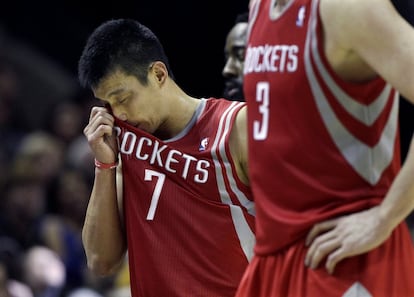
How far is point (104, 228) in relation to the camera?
14.0 feet

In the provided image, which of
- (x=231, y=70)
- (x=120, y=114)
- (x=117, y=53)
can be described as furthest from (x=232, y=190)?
(x=231, y=70)

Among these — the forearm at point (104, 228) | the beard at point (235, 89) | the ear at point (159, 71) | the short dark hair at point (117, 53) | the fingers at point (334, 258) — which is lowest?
the forearm at point (104, 228)

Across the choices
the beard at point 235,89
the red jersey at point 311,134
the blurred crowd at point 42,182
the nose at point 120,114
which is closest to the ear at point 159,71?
the nose at point 120,114

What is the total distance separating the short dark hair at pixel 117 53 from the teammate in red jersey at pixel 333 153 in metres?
0.92

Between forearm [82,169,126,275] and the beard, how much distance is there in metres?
1.21

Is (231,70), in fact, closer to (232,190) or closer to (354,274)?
(232,190)

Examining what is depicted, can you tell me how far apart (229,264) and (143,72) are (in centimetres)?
77

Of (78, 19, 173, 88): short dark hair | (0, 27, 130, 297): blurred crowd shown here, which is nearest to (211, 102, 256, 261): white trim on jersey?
(78, 19, 173, 88): short dark hair

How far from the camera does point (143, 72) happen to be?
13.8 ft

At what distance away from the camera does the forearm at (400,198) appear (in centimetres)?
308

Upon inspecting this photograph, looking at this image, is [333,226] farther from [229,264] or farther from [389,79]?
[229,264]

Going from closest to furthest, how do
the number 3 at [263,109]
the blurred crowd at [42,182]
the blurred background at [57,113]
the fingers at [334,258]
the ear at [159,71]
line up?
the fingers at [334,258], the number 3 at [263,109], the ear at [159,71], the blurred crowd at [42,182], the blurred background at [57,113]

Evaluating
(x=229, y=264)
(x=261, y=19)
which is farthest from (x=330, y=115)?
(x=229, y=264)

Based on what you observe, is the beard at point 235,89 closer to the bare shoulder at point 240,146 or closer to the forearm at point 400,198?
the bare shoulder at point 240,146
